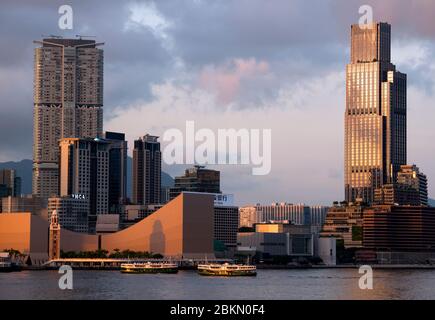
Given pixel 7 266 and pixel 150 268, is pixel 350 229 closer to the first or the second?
pixel 150 268

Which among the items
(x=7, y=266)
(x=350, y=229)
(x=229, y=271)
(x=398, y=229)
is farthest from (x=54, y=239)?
(x=350, y=229)

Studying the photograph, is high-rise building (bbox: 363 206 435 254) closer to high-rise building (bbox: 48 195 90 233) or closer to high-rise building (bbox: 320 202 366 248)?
high-rise building (bbox: 320 202 366 248)

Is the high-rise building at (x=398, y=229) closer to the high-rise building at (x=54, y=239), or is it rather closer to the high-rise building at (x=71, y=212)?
the high-rise building at (x=71, y=212)

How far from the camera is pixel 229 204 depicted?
18738 centimetres

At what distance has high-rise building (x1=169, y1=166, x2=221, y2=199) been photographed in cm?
19625

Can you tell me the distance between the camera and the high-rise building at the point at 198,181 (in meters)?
196

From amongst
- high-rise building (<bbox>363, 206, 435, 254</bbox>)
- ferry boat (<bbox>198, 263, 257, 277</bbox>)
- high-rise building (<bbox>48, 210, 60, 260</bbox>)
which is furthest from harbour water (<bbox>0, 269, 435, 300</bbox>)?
high-rise building (<bbox>363, 206, 435, 254</bbox>)

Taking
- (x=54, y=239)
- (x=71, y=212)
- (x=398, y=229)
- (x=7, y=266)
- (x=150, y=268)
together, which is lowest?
(x=7, y=266)

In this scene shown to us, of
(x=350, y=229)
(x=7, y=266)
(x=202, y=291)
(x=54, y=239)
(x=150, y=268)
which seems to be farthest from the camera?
(x=350, y=229)

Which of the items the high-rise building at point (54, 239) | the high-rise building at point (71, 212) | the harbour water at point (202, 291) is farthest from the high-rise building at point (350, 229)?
the harbour water at point (202, 291)

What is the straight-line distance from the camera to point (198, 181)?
19675 centimetres

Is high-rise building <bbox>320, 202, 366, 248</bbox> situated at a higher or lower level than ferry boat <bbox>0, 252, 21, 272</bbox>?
higher

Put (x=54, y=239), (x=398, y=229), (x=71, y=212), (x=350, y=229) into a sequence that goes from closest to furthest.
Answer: (x=54, y=239)
(x=398, y=229)
(x=71, y=212)
(x=350, y=229)
